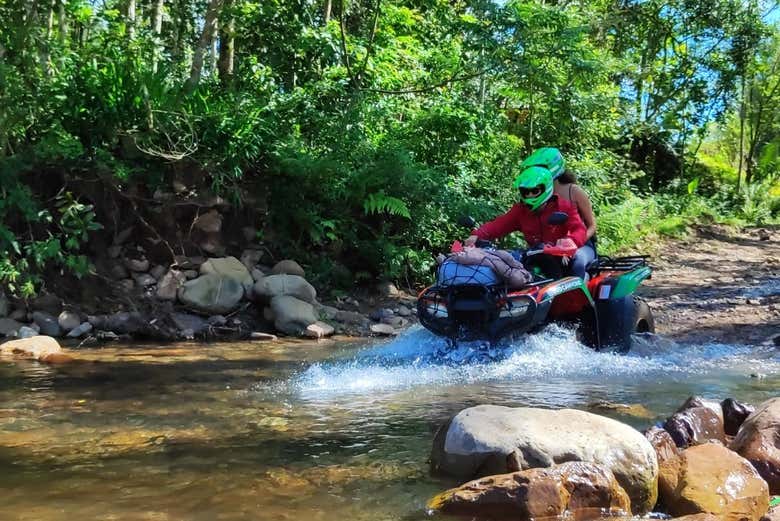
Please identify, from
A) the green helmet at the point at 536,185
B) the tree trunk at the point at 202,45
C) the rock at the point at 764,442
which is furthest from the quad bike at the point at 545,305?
the tree trunk at the point at 202,45

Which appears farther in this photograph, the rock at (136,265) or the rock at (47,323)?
the rock at (136,265)

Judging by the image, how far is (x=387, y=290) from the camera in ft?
35.6

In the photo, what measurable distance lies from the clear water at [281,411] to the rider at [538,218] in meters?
0.92

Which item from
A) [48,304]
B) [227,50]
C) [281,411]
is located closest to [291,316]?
[48,304]

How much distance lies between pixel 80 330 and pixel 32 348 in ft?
4.03

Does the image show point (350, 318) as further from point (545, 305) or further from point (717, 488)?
point (717, 488)

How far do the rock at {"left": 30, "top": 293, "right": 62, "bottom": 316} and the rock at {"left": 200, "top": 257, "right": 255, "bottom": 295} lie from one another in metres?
1.69

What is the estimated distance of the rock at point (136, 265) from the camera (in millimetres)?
9609

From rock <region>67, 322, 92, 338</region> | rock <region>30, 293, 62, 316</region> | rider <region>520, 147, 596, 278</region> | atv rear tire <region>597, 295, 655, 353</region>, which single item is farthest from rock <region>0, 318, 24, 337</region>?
atv rear tire <region>597, 295, 655, 353</region>

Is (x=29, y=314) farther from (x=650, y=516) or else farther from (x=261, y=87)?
(x=650, y=516)

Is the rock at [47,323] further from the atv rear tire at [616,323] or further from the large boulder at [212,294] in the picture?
the atv rear tire at [616,323]

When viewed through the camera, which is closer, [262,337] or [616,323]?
[616,323]

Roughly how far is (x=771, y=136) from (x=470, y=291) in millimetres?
24603

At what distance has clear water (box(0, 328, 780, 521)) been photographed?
337 cm
